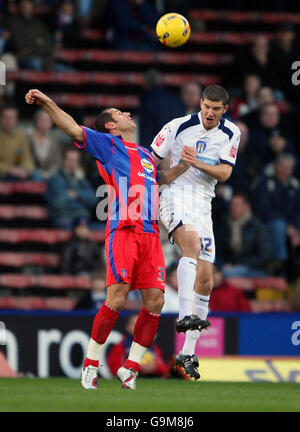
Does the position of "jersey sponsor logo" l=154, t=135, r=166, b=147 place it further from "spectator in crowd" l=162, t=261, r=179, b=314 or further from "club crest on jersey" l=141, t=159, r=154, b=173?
"spectator in crowd" l=162, t=261, r=179, b=314

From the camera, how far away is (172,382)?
405 inches

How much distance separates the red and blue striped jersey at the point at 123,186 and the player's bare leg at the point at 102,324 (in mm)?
542

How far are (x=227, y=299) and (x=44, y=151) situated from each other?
371 centimetres

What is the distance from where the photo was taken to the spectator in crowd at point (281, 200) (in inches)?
599

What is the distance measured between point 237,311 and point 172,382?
10.6 feet

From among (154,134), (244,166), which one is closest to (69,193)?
(154,134)

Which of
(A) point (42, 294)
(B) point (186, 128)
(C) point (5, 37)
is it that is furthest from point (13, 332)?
(C) point (5, 37)

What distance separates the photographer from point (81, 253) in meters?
14.2

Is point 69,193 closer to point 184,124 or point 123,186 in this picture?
point 184,124

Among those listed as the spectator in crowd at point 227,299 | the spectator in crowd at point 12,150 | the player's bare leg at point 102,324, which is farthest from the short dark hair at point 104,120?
Answer: the spectator in crowd at point 12,150

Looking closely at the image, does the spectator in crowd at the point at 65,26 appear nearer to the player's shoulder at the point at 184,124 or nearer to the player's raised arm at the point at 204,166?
the player's shoulder at the point at 184,124

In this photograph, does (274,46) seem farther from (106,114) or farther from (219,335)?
(106,114)

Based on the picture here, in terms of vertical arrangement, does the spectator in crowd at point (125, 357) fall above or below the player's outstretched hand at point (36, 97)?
below

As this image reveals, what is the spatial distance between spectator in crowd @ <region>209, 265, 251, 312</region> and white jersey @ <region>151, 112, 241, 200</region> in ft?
11.7
